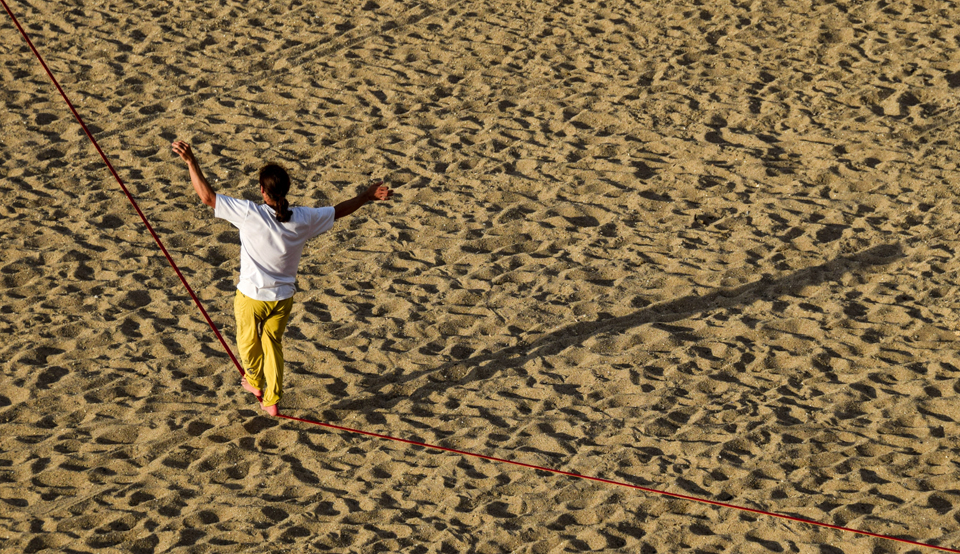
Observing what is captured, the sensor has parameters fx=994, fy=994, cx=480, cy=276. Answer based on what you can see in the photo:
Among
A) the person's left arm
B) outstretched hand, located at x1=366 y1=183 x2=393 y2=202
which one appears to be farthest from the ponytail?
outstretched hand, located at x1=366 y1=183 x2=393 y2=202

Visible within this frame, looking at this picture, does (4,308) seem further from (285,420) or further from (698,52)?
(698,52)

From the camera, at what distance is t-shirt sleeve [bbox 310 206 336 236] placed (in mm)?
5238

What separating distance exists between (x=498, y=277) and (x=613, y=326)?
2.90 feet

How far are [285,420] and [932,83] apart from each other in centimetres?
648

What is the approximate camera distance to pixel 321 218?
526 cm

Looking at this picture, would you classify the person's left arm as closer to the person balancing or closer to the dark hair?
the person balancing

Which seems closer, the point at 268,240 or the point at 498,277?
the point at 268,240

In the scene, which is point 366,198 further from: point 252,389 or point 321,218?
point 252,389

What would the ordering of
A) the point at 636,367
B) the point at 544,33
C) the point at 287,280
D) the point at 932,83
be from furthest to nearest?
1. the point at 544,33
2. the point at 932,83
3. the point at 636,367
4. the point at 287,280

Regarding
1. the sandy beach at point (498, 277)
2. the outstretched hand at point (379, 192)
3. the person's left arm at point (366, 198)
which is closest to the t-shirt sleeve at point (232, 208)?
the person's left arm at point (366, 198)

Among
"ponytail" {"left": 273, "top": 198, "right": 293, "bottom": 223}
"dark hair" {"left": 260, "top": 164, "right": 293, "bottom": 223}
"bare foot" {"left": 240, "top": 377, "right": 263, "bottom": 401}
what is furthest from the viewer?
"bare foot" {"left": 240, "top": 377, "right": 263, "bottom": 401}

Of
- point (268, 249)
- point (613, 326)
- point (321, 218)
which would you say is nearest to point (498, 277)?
point (613, 326)

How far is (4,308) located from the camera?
20.8 feet

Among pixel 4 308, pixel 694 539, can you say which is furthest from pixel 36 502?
pixel 694 539
